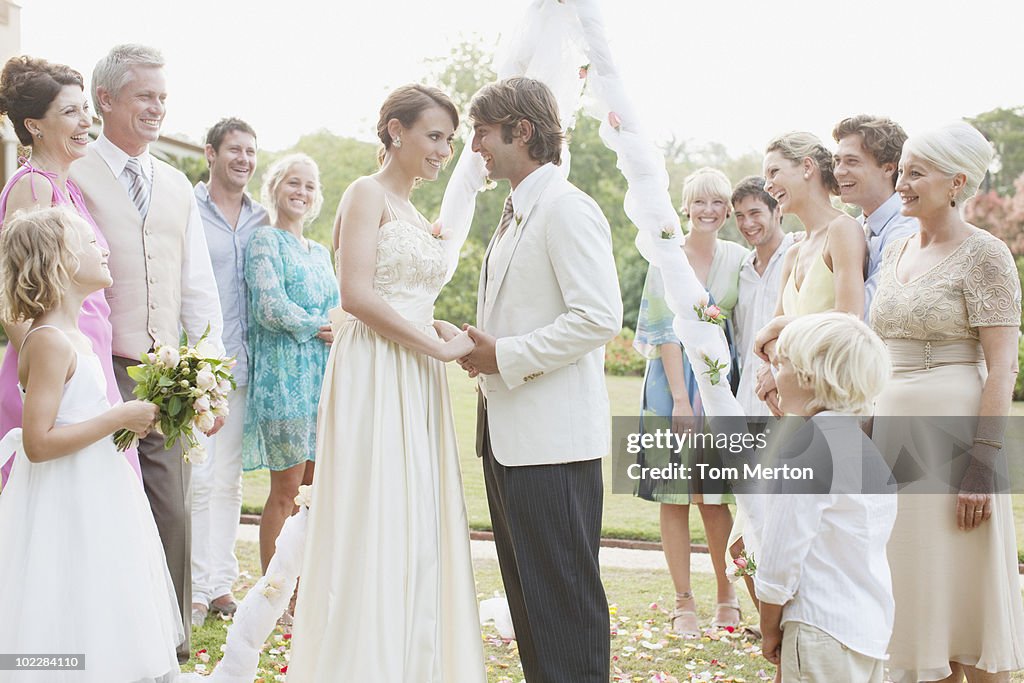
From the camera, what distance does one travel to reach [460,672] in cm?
378

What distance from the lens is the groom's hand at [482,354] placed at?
358cm

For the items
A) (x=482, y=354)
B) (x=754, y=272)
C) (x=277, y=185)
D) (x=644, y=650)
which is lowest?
(x=644, y=650)

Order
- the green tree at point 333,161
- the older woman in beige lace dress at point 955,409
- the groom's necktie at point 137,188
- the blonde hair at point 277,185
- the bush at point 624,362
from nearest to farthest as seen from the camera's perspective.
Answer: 1. the older woman in beige lace dress at point 955,409
2. the groom's necktie at point 137,188
3. the blonde hair at point 277,185
4. the bush at point 624,362
5. the green tree at point 333,161

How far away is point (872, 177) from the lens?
443 centimetres

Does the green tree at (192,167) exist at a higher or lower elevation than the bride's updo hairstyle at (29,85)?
higher

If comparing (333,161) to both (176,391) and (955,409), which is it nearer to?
(176,391)

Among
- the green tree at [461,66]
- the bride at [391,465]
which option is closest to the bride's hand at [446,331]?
the bride at [391,465]

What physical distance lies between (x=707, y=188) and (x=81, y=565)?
3710mm

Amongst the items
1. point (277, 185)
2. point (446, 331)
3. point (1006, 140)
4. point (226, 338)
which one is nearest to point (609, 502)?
point (226, 338)

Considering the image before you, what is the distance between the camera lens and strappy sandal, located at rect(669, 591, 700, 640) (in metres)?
5.32

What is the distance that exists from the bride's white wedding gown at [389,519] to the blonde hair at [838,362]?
1465 mm

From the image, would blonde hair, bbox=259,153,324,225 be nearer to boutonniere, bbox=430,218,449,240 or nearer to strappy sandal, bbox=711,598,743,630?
boutonniere, bbox=430,218,449,240

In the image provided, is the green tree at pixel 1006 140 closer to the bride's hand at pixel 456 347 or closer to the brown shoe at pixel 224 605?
the brown shoe at pixel 224 605

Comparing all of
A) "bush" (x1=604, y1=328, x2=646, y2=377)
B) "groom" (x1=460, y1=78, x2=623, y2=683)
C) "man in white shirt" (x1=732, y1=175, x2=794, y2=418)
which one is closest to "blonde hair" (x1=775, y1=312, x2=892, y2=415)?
"groom" (x1=460, y1=78, x2=623, y2=683)
